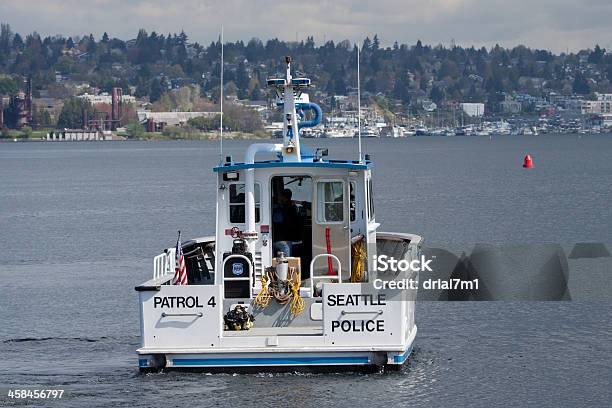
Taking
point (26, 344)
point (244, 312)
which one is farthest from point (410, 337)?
point (26, 344)

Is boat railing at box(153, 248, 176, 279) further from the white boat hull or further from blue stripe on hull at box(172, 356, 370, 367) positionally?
blue stripe on hull at box(172, 356, 370, 367)

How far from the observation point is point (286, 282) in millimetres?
23281

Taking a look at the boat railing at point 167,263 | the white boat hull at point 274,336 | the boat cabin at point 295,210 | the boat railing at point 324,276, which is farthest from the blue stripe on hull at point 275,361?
the boat railing at point 167,263

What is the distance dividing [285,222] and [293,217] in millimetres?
169

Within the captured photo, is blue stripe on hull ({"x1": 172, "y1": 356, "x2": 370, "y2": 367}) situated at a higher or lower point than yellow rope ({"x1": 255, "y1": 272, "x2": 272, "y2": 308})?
lower

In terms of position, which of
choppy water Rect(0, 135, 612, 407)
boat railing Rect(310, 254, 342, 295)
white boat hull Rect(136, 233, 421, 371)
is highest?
boat railing Rect(310, 254, 342, 295)

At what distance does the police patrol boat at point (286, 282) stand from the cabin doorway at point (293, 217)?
2 centimetres

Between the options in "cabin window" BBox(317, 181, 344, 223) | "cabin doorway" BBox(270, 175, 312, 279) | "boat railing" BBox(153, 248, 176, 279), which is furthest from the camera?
"cabin doorway" BBox(270, 175, 312, 279)

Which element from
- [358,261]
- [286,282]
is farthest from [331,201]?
[286,282]

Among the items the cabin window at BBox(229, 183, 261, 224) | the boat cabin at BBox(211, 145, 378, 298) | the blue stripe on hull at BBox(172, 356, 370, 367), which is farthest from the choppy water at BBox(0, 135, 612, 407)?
the cabin window at BBox(229, 183, 261, 224)

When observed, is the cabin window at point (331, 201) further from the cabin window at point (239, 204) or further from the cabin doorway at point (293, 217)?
the cabin window at point (239, 204)

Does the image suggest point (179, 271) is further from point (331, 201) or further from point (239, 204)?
point (331, 201)

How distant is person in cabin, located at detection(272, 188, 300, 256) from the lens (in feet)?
81.1

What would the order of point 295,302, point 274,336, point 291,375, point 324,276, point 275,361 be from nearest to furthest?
1. point 275,361
2. point 274,336
3. point 291,375
4. point 295,302
5. point 324,276
